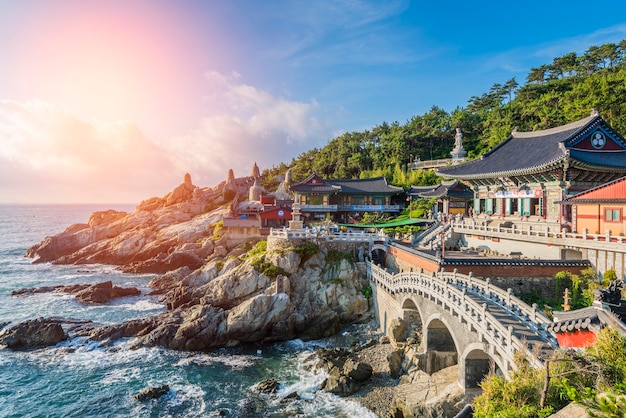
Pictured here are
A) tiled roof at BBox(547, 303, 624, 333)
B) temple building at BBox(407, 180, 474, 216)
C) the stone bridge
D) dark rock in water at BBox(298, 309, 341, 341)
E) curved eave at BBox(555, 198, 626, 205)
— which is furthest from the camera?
temple building at BBox(407, 180, 474, 216)

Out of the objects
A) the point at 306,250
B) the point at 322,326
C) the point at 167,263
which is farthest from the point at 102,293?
the point at 322,326

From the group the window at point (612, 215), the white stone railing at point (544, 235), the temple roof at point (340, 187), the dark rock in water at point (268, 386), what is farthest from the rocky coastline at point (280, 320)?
the window at point (612, 215)

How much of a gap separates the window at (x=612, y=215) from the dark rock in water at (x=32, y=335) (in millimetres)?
47510

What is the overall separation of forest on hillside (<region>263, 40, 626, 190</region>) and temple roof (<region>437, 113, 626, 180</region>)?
25850 millimetres

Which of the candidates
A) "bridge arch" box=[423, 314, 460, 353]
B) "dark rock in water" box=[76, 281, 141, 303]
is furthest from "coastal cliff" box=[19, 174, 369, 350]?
"bridge arch" box=[423, 314, 460, 353]

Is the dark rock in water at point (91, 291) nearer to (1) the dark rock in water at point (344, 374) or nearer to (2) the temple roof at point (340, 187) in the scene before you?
(2) the temple roof at point (340, 187)

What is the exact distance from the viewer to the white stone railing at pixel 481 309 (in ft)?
51.8

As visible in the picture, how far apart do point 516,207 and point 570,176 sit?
23.1ft

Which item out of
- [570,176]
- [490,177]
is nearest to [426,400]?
[570,176]

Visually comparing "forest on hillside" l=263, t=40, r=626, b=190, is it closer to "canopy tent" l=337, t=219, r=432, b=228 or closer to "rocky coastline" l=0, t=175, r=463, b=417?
"canopy tent" l=337, t=219, r=432, b=228

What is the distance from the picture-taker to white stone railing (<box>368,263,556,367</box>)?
15793 mm

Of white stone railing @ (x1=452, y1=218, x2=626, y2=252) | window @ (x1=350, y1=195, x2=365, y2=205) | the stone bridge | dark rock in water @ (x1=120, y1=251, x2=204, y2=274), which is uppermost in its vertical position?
window @ (x1=350, y1=195, x2=365, y2=205)

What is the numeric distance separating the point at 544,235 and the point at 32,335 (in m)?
46.9

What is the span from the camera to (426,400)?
2130 centimetres
